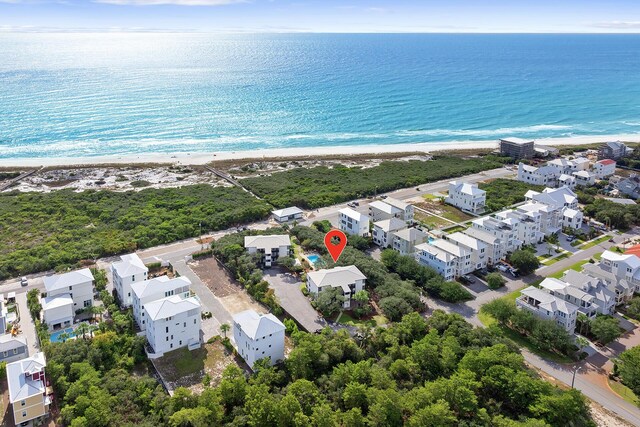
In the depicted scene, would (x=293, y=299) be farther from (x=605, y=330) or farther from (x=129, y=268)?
(x=605, y=330)

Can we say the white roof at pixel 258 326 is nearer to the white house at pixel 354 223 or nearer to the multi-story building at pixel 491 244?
the white house at pixel 354 223

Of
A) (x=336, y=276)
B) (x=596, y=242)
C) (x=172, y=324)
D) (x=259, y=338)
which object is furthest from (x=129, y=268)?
(x=596, y=242)

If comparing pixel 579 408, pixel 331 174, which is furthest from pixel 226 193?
pixel 579 408

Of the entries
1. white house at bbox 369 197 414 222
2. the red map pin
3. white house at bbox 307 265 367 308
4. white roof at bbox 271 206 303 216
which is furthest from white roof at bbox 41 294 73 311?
white house at bbox 369 197 414 222

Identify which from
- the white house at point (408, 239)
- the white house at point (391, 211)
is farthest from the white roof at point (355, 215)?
the white house at point (408, 239)

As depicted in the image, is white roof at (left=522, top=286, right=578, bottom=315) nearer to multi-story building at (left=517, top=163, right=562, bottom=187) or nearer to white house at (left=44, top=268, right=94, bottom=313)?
white house at (left=44, top=268, right=94, bottom=313)
